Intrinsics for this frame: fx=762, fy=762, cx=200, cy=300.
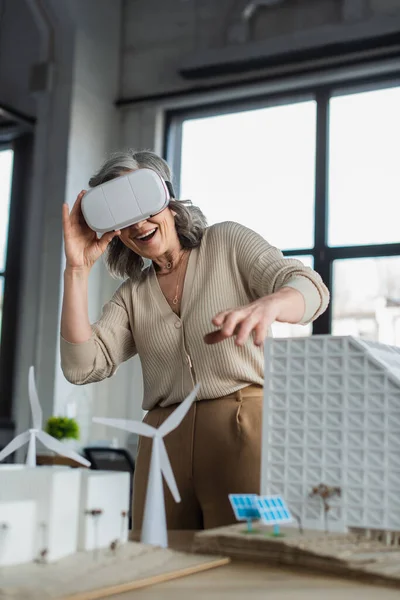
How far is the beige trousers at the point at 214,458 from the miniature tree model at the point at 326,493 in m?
0.35

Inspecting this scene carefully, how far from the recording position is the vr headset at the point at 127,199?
1688 millimetres

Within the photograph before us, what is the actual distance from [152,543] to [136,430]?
22cm

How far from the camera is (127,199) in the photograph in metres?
1.70

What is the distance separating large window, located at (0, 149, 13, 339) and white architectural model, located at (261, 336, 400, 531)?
4.70 m

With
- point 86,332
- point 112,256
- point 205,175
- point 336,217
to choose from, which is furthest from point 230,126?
point 86,332

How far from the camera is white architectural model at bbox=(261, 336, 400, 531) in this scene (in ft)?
4.47

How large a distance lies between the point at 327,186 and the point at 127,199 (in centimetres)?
375

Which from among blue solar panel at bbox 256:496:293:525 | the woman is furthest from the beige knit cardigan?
blue solar panel at bbox 256:496:293:525

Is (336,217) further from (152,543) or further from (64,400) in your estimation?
(152,543)

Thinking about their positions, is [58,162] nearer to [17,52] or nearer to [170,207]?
[17,52]

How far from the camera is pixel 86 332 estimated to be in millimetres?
1819

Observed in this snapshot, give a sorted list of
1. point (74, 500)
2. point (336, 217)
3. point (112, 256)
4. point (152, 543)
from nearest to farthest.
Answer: point (74, 500) < point (152, 543) < point (112, 256) < point (336, 217)

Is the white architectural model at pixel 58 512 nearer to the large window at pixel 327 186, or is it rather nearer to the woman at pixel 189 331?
the woman at pixel 189 331

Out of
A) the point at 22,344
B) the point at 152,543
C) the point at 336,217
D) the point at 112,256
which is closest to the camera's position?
the point at 152,543
